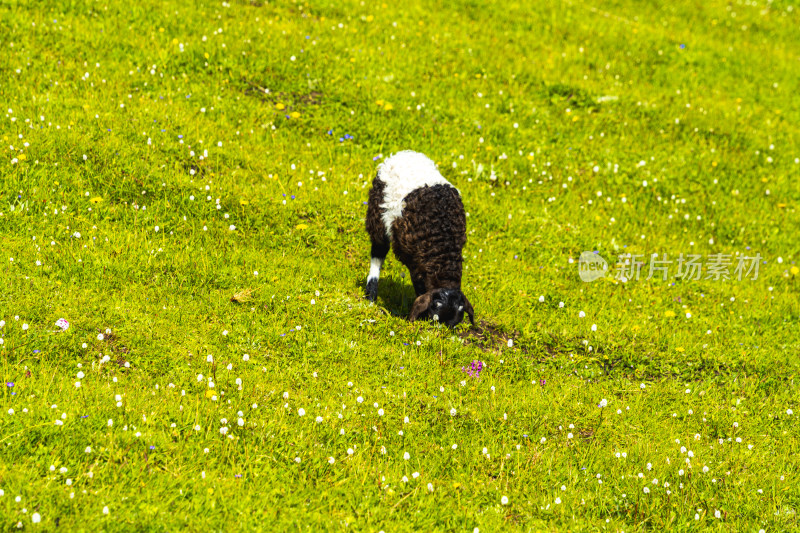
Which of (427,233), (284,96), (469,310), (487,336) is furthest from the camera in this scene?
(284,96)

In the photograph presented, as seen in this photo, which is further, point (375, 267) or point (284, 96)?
point (284, 96)

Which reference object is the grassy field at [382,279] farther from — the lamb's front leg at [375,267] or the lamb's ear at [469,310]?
the lamb's ear at [469,310]

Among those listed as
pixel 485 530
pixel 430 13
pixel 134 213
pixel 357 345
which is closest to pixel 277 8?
pixel 430 13

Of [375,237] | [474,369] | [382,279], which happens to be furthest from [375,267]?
[474,369]

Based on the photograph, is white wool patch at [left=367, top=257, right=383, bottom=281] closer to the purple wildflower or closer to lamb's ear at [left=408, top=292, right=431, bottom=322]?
lamb's ear at [left=408, top=292, right=431, bottom=322]

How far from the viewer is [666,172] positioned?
14.0 meters

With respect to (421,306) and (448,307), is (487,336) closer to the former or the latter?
(448,307)

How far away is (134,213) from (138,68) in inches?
188

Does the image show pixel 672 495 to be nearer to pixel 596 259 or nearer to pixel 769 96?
pixel 596 259

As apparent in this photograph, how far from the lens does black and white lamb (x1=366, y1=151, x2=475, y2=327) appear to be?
8773 millimetres

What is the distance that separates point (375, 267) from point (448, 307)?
4.81ft

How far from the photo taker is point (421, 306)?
8.70 m

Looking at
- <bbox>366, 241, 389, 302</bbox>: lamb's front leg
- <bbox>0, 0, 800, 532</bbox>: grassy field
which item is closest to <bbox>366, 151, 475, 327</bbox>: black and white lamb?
<bbox>366, 241, 389, 302</bbox>: lamb's front leg

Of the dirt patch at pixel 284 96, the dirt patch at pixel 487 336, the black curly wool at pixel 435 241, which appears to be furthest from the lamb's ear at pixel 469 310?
the dirt patch at pixel 284 96
